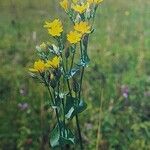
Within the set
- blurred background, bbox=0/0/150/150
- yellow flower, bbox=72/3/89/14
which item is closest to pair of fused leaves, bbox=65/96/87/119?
yellow flower, bbox=72/3/89/14

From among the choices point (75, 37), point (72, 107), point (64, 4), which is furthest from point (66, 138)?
point (64, 4)

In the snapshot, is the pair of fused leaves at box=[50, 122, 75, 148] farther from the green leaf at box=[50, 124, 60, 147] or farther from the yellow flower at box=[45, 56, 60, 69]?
the yellow flower at box=[45, 56, 60, 69]

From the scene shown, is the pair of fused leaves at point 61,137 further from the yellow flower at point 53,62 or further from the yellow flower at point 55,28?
the yellow flower at point 55,28

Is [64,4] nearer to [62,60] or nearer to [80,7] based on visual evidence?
[80,7]

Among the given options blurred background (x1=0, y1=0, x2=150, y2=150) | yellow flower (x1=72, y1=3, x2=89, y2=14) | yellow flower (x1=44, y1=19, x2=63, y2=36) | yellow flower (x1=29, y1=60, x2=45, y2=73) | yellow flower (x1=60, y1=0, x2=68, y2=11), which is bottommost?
blurred background (x1=0, y1=0, x2=150, y2=150)

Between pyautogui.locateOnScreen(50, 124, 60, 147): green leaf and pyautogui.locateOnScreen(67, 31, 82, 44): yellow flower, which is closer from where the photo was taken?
pyautogui.locateOnScreen(67, 31, 82, 44): yellow flower

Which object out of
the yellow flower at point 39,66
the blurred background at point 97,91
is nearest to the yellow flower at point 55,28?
the yellow flower at point 39,66

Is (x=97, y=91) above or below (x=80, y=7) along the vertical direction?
below
